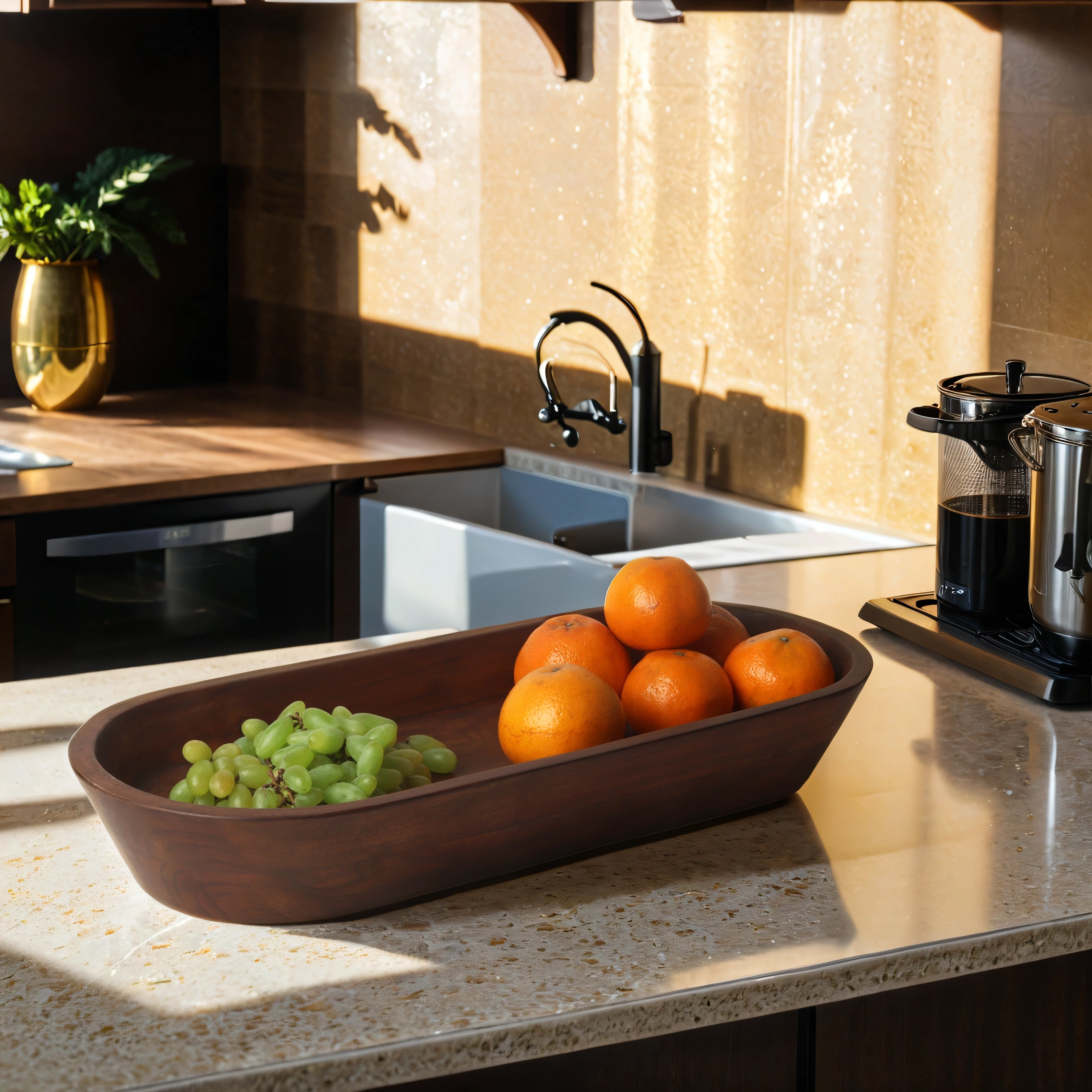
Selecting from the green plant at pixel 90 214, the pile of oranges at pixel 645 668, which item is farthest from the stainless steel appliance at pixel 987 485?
the green plant at pixel 90 214

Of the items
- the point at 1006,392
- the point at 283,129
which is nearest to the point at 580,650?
the point at 1006,392

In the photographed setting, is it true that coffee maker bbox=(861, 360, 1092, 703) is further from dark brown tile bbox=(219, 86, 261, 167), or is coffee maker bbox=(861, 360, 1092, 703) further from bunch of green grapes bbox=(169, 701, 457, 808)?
dark brown tile bbox=(219, 86, 261, 167)

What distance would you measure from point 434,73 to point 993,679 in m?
1.95

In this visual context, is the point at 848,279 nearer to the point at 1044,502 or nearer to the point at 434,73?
the point at 1044,502

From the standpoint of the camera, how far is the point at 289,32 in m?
3.22

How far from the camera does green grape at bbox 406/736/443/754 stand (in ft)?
3.42

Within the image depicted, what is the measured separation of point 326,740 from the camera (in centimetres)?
92

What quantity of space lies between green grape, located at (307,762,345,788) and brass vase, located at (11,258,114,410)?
7.25 feet

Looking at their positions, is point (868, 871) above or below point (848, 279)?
below

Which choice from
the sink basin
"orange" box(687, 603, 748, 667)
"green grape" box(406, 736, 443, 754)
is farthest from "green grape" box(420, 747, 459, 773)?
the sink basin

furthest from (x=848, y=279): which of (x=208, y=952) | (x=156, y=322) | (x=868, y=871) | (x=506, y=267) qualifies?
(x=156, y=322)

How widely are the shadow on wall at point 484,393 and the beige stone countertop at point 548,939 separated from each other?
4.10ft

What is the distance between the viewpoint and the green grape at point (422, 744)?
104 centimetres

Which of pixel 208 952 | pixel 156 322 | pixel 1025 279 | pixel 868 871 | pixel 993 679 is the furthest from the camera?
pixel 156 322
